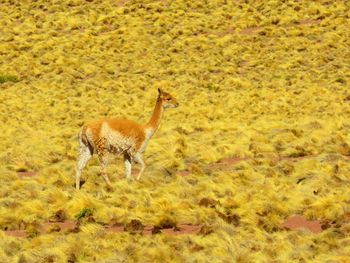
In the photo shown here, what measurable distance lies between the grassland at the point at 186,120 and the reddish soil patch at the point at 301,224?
6.3 inches

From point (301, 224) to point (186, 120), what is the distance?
16201 mm

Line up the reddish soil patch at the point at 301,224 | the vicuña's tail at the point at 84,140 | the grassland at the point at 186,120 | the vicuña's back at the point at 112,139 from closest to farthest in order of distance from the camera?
the grassland at the point at 186,120 → the reddish soil patch at the point at 301,224 → the vicuña's back at the point at 112,139 → the vicuña's tail at the point at 84,140

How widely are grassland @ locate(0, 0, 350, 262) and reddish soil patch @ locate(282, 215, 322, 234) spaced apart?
0.16 m

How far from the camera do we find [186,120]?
2586 cm

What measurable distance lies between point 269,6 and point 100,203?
37.4 m

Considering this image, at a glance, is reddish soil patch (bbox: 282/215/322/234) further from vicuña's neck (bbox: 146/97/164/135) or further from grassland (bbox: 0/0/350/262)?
vicuña's neck (bbox: 146/97/164/135)

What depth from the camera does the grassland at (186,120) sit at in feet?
29.2

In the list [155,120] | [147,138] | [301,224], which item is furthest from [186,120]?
[301,224]

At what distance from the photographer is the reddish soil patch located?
9.51 meters

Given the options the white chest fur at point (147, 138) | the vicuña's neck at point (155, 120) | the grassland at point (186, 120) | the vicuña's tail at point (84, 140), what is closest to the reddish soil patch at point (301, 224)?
the grassland at point (186, 120)

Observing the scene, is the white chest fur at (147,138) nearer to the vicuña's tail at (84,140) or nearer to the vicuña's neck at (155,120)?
the vicuña's neck at (155,120)

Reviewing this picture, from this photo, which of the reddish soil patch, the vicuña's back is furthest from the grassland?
the vicuña's back

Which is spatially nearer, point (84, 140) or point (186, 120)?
point (84, 140)

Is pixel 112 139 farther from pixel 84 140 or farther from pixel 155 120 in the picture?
pixel 155 120
